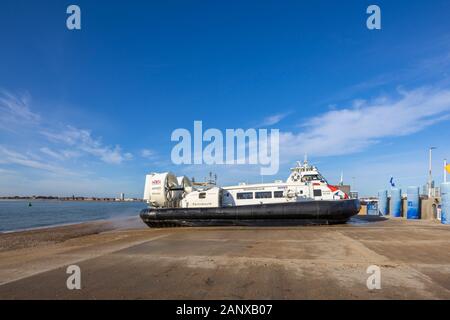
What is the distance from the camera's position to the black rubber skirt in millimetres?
15172

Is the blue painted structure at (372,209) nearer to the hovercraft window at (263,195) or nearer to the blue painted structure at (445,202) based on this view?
the blue painted structure at (445,202)

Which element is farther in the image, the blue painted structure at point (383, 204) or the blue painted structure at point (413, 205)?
the blue painted structure at point (383, 204)

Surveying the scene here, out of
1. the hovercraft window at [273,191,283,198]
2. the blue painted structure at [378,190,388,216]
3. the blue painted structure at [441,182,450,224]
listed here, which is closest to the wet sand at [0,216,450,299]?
the hovercraft window at [273,191,283,198]

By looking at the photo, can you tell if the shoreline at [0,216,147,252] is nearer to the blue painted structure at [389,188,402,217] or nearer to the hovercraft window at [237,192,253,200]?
the hovercraft window at [237,192,253,200]

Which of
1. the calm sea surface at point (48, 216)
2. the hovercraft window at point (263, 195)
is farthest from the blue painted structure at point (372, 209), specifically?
the calm sea surface at point (48, 216)

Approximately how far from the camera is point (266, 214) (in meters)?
15.7

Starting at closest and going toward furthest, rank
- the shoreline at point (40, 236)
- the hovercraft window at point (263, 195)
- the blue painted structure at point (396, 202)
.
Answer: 1. the shoreline at point (40, 236)
2. the hovercraft window at point (263, 195)
3. the blue painted structure at point (396, 202)

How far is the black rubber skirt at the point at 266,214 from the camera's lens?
15172 mm

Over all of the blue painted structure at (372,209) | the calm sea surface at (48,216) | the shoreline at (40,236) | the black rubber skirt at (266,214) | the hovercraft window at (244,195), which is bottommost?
the calm sea surface at (48,216)

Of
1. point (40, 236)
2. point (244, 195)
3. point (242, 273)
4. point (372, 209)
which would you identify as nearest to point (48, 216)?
point (40, 236)

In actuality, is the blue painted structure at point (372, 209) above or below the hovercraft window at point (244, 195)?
below

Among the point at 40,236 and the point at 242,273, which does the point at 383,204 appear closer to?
the point at 242,273
